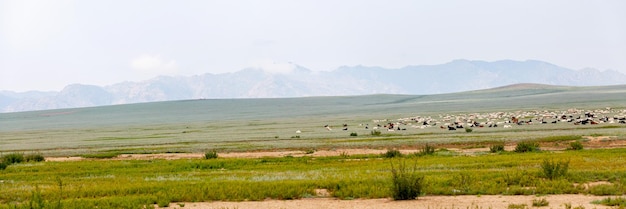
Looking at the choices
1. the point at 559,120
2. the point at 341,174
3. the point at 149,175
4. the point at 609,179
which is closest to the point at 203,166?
the point at 149,175

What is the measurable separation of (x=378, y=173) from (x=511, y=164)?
19.8 feet

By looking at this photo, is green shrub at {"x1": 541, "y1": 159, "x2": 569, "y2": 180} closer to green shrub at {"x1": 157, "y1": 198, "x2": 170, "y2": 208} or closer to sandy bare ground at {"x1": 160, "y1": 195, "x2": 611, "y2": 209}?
sandy bare ground at {"x1": 160, "y1": 195, "x2": 611, "y2": 209}

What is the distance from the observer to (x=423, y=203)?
1875 cm

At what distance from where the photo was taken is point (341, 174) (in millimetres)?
26328

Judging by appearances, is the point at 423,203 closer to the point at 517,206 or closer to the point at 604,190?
the point at 517,206

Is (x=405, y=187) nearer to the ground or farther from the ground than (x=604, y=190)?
farther from the ground

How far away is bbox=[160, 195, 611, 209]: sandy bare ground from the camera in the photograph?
58.5ft

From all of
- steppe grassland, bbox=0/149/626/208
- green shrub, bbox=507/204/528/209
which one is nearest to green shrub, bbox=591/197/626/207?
steppe grassland, bbox=0/149/626/208

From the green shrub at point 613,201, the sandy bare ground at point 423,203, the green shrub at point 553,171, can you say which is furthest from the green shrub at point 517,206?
the green shrub at point 553,171

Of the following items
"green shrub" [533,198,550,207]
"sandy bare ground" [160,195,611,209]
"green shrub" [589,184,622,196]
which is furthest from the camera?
"green shrub" [589,184,622,196]

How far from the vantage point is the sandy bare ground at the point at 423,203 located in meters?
17.8

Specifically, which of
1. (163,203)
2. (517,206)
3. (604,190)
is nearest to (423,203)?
(517,206)

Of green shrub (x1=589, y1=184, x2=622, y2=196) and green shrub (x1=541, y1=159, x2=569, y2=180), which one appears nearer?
green shrub (x1=589, y1=184, x2=622, y2=196)

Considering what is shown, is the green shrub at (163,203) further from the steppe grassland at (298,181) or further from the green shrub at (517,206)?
the green shrub at (517,206)
